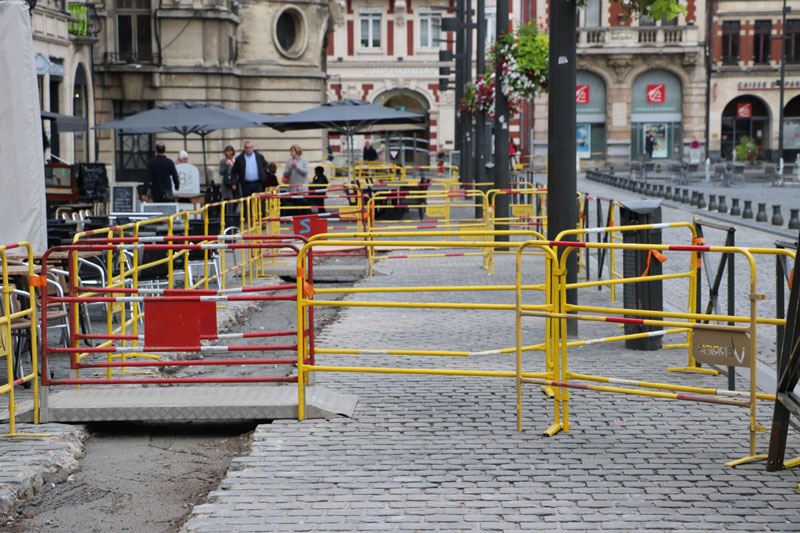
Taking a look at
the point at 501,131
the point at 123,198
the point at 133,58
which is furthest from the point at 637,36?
the point at 123,198

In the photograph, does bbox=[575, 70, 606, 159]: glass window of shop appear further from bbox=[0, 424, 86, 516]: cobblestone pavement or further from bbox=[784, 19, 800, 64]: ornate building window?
bbox=[0, 424, 86, 516]: cobblestone pavement

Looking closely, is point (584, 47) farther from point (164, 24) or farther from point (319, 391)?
point (319, 391)

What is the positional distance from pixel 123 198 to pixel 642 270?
12.6 m

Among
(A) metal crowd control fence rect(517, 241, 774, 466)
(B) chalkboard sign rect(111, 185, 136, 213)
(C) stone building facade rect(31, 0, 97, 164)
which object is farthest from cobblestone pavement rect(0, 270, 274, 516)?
Answer: (C) stone building facade rect(31, 0, 97, 164)

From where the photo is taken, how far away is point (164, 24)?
124 ft

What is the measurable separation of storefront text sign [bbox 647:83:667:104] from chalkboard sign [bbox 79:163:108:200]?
50353mm

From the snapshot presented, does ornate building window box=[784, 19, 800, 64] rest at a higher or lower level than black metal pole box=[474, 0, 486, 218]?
higher

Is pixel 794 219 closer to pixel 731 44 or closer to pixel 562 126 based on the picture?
pixel 562 126

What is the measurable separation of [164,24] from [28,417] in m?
31.7

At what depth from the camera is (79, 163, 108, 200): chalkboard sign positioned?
22984 millimetres

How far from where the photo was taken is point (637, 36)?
6775 cm

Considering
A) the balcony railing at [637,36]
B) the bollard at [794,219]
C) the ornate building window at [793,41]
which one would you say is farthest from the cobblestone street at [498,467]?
the ornate building window at [793,41]

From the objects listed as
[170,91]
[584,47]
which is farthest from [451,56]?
[584,47]

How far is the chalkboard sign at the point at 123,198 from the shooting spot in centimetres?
2064
